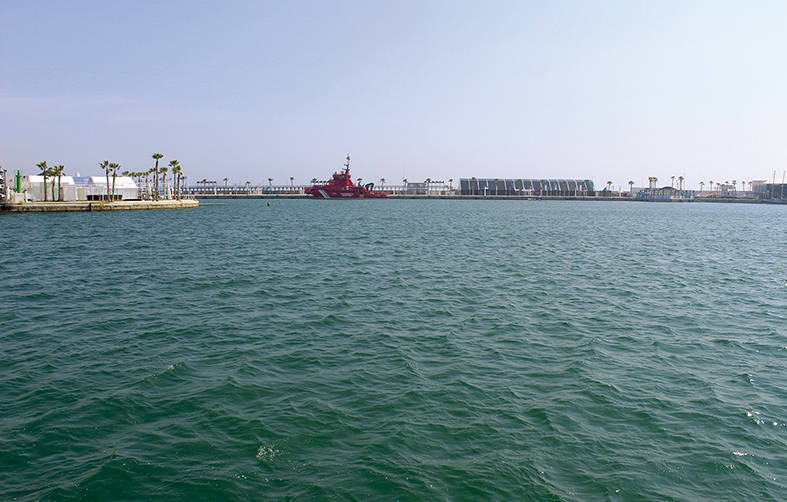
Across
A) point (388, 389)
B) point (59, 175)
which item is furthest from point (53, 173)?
point (388, 389)

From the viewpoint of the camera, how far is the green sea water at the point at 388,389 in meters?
9.24

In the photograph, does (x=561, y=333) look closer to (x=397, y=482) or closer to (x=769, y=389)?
(x=769, y=389)

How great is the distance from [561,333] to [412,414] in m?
8.71

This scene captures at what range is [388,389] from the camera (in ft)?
42.9

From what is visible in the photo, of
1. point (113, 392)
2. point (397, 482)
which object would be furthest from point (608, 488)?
point (113, 392)

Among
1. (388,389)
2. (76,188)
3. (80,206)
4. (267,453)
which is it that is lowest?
(267,453)

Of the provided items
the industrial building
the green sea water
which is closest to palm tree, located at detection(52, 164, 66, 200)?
the industrial building

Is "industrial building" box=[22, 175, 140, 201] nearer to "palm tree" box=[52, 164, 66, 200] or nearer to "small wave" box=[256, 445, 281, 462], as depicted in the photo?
"palm tree" box=[52, 164, 66, 200]

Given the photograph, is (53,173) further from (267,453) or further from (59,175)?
(267,453)

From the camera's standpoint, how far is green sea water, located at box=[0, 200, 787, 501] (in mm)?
9242

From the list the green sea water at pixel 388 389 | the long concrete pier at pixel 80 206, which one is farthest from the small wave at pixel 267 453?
the long concrete pier at pixel 80 206

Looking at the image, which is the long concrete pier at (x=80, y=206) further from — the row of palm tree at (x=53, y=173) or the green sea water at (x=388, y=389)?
the green sea water at (x=388, y=389)

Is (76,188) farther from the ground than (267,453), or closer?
farther from the ground

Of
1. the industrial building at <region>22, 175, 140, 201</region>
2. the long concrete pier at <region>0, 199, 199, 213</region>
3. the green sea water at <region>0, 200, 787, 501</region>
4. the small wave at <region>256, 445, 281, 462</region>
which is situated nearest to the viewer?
the green sea water at <region>0, 200, 787, 501</region>
